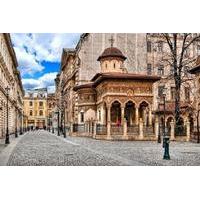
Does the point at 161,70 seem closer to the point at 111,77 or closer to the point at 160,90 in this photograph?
the point at 160,90

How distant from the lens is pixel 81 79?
65.3ft

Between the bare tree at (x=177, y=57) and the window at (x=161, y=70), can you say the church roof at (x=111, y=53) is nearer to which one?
the window at (x=161, y=70)

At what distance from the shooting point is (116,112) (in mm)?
22453

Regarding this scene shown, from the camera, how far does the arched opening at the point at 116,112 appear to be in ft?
69.7

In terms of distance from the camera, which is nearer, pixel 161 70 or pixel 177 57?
pixel 177 57

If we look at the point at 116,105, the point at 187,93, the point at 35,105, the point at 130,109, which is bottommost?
the point at 35,105

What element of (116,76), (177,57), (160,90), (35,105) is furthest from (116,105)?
(35,105)

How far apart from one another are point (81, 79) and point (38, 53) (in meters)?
8.70
